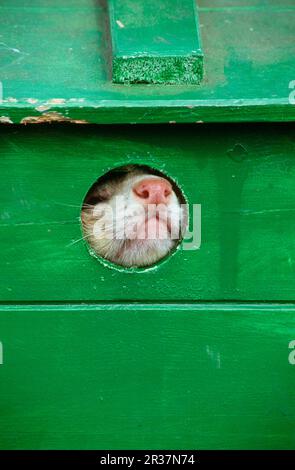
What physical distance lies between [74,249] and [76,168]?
16cm

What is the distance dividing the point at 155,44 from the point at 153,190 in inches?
11.2

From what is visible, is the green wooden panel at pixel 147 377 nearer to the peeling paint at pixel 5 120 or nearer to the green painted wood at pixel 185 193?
the green painted wood at pixel 185 193

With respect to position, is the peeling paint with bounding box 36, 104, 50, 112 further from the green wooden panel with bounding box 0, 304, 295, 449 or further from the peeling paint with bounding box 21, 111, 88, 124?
the green wooden panel with bounding box 0, 304, 295, 449

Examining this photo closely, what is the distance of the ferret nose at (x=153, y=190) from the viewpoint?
1.55 m

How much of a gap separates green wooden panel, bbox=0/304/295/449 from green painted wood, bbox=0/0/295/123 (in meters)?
0.41

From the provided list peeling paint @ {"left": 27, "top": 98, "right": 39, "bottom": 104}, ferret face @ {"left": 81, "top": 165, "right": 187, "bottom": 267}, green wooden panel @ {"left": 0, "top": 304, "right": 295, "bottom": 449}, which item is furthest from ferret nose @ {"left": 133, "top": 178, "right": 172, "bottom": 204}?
peeling paint @ {"left": 27, "top": 98, "right": 39, "bottom": 104}

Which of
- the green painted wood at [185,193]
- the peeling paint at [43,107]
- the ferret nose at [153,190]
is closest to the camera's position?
the peeling paint at [43,107]

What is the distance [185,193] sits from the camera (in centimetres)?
149

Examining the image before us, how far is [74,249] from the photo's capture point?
1.52 meters

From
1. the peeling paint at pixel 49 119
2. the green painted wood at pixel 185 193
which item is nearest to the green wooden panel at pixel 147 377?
the green painted wood at pixel 185 193

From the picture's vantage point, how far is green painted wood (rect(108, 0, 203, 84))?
1404 mm

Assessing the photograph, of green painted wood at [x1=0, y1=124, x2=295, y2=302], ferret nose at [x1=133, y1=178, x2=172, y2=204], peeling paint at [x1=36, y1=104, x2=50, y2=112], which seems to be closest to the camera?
peeling paint at [x1=36, y1=104, x2=50, y2=112]

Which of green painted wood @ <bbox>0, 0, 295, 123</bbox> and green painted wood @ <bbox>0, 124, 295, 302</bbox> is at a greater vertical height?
Answer: green painted wood @ <bbox>0, 0, 295, 123</bbox>

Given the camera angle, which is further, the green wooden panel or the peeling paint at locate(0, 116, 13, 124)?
the green wooden panel
